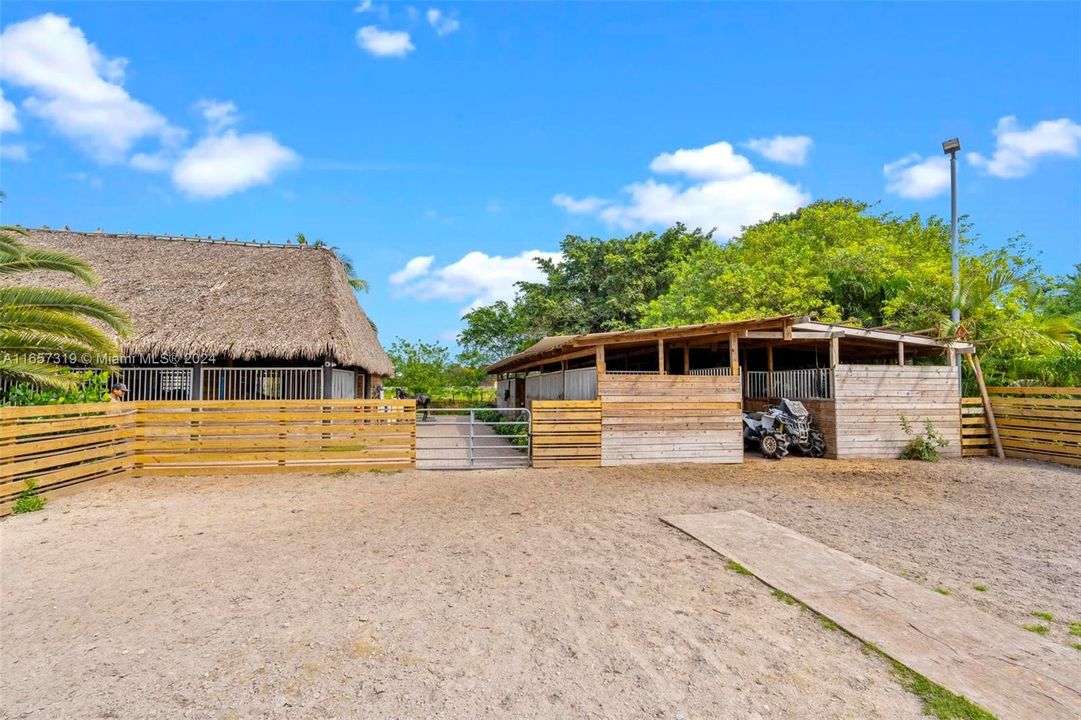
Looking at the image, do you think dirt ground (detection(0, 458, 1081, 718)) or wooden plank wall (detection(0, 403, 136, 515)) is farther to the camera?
wooden plank wall (detection(0, 403, 136, 515))

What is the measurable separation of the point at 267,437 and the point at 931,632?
32.5 feet

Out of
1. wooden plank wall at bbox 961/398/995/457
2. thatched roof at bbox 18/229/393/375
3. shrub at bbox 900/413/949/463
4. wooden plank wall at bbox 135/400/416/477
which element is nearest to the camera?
wooden plank wall at bbox 135/400/416/477

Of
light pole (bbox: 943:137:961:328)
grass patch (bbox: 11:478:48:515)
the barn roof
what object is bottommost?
grass patch (bbox: 11:478:48:515)

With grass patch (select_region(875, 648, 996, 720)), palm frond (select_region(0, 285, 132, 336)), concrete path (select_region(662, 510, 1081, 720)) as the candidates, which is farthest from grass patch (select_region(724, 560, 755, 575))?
palm frond (select_region(0, 285, 132, 336))

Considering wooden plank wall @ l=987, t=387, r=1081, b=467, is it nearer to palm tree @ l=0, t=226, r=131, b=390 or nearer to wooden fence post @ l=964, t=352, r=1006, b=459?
wooden fence post @ l=964, t=352, r=1006, b=459

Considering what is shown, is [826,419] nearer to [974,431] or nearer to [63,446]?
[974,431]

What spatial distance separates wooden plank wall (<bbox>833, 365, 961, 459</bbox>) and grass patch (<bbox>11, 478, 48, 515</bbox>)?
1417 cm

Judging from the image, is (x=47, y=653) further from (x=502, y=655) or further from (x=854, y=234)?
(x=854, y=234)

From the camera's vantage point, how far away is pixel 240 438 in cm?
948

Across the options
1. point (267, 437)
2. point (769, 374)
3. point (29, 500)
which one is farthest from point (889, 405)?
point (29, 500)

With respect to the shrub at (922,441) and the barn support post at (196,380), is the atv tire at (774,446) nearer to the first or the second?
the shrub at (922,441)

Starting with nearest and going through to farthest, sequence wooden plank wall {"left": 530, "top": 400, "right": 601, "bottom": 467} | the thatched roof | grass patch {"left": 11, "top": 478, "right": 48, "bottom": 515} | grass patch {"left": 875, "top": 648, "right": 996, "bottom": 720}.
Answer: grass patch {"left": 875, "top": 648, "right": 996, "bottom": 720}, grass patch {"left": 11, "top": 478, "right": 48, "bottom": 515}, wooden plank wall {"left": 530, "top": 400, "right": 601, "bottom": 467}, the thatched roof

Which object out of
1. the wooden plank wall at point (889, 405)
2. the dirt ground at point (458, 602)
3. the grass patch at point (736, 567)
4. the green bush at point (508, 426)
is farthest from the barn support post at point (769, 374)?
the grass patch at point (736, 567)

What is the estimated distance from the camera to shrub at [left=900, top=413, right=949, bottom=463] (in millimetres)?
11461
